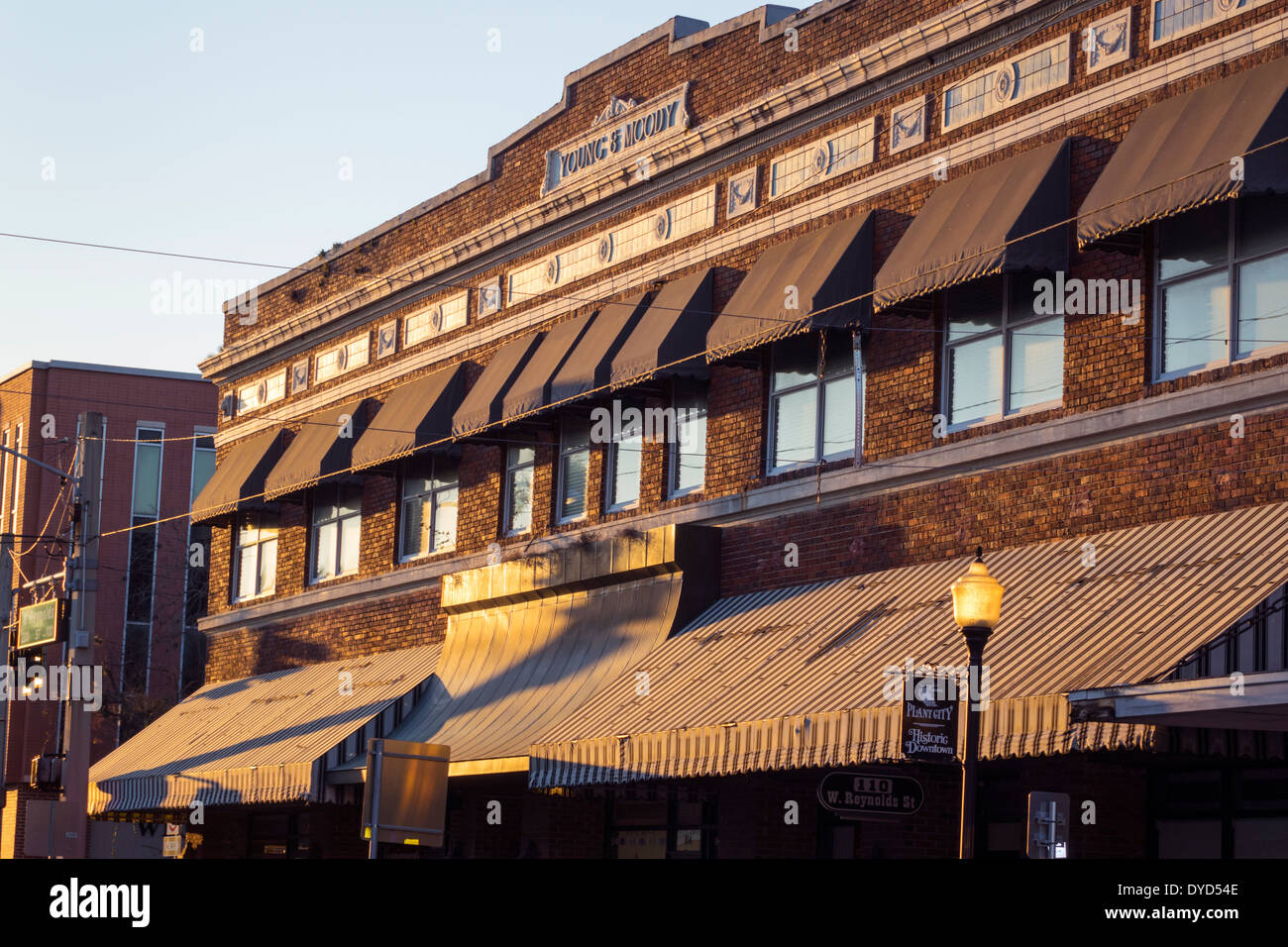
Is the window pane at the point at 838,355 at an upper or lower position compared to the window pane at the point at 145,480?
lower

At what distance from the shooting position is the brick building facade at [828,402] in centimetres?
1395

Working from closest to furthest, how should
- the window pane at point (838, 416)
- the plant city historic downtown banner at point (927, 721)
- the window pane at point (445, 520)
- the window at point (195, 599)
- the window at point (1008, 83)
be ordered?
the plant city historic downtown banner at point (927, 721) < the window at point (1008, 83) < the window pane at point (838, 416) < the window pane at point (445, 520) < the window at point (195, 599)

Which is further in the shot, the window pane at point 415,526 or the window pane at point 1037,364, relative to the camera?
the window pane at point 415,526

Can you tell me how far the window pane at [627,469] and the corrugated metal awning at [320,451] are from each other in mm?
5780

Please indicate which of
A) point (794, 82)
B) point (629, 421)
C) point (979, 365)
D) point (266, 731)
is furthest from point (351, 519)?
point (979, 365)

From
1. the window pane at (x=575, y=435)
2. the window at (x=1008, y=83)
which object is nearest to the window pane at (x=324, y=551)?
the window pane at (x=575, y=435)

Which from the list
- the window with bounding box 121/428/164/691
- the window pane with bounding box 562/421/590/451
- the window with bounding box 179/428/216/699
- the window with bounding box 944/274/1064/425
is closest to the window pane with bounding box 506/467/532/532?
the window pane with bounding box 562/421/590/451

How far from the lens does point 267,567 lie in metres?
29.6

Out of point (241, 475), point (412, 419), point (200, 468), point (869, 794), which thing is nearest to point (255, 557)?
point (241, 475)

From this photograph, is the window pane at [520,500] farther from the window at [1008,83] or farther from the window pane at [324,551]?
the window at [1008,83]

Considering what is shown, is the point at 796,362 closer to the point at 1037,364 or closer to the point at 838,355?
the point at 838,355
